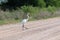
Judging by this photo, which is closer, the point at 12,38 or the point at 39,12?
the point at 12,38

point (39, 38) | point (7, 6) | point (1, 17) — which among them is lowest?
point (7, 6)

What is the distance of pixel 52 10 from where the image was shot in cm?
2769

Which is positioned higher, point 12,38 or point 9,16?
point 12,38

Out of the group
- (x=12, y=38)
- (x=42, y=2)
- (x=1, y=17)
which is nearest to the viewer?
(x=12, y=38)

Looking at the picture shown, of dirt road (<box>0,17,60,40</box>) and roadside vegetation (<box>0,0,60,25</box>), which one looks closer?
dirt road (<box>0,17,60,40</box>)

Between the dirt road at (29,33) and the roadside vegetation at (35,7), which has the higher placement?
the dirt road at (29,33)

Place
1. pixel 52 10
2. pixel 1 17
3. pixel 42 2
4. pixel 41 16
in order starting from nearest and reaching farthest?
pixel 1 17 < pixel 41 16 < pixel 52 10 < pixel 42 2

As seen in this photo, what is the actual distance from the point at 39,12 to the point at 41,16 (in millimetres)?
1317

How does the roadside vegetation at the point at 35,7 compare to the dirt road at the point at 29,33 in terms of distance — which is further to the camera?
the roadside vegetation at the point at 35,7

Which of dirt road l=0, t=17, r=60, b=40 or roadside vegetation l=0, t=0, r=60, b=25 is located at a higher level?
dirt road l=0, t=17, r=60, b=40

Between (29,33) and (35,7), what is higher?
(29,33)

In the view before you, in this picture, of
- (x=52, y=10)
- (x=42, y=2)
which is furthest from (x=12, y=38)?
(x=42, y=2)

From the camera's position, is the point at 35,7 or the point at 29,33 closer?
the point at 29,33

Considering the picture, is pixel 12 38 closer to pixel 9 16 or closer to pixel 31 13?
pixel 9 16
